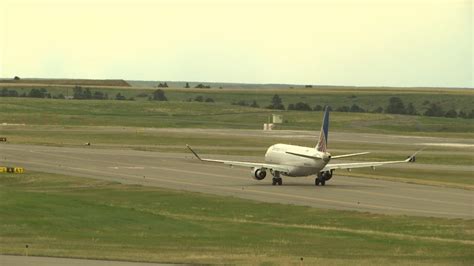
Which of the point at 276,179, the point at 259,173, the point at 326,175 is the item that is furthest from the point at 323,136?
the point at 259,173

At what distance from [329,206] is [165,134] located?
9666 centimetres

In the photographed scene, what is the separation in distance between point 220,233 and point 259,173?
33.5m

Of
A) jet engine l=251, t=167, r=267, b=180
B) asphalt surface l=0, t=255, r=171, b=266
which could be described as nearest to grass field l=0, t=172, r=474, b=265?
asphalt surface l=0, t=255, r=171, b=266

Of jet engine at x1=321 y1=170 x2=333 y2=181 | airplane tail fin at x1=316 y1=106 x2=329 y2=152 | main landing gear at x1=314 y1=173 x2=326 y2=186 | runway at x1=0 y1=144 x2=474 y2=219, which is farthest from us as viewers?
main landing gear at x1=314 y1=173 x2=326 y2=186

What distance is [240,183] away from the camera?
280ft

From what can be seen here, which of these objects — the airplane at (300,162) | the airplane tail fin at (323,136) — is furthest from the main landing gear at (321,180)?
the airplane tail fin at (323,136)

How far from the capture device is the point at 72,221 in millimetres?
52469

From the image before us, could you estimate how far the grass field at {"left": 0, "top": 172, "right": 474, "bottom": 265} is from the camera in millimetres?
43219

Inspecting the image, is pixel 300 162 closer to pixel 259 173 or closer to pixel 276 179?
pixel 276 179

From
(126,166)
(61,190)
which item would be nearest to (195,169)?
(126,166)

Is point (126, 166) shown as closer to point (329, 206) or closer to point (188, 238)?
point (329, 206)

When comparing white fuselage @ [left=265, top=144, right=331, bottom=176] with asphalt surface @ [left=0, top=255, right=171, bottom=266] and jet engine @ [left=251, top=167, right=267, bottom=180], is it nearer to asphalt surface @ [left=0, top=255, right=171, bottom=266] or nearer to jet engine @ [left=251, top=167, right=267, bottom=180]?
jet engine @ [left=251, top=167, right=267, bottom=180]

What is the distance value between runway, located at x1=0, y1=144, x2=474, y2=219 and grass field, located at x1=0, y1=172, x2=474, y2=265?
189 inches

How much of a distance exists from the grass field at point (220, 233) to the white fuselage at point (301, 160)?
1252 centimetres
